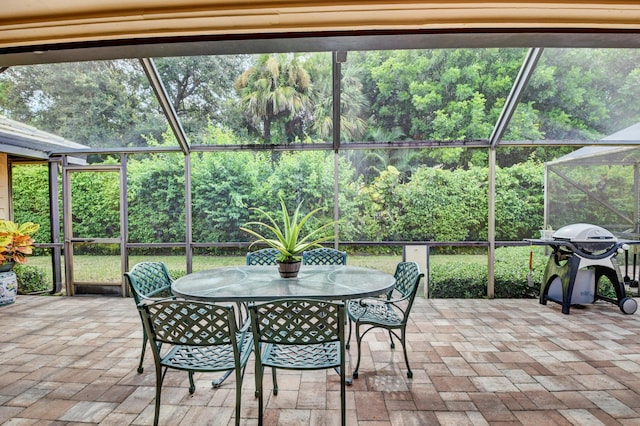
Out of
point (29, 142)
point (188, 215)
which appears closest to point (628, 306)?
point (188, 215)

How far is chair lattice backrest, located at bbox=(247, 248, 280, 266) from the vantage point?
3659 mm

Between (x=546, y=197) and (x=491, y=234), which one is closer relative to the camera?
(x=491, y=234)

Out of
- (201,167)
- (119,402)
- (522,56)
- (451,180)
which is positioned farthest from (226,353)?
(451,180)

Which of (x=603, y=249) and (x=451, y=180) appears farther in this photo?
(x=451, y=180)

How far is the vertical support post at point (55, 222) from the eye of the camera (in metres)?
5.38

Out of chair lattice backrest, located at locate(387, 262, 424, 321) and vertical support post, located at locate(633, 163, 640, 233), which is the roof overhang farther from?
vertical support post, located at locate(633, 163, 640, 233)

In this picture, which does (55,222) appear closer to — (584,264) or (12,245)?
(12,245)

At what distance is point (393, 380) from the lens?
8.71 ft

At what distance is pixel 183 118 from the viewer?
4.54m

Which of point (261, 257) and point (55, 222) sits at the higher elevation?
point (55, 222)

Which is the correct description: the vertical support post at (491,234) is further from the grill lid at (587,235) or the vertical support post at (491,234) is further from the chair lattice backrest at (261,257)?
the chair lattice backrest at (261,257)

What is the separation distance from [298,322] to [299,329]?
0.05m

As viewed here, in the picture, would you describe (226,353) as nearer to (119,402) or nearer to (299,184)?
(119,402)

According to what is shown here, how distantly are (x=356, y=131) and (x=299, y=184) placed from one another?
4.04 ft
